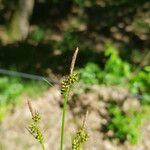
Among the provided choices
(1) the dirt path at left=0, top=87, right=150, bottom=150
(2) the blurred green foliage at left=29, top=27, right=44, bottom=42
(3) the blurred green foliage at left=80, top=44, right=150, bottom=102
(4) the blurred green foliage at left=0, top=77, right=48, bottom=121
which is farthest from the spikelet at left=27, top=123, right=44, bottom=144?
(2) the blurred green foliage at left=29, top=27, right=44, bottom=42

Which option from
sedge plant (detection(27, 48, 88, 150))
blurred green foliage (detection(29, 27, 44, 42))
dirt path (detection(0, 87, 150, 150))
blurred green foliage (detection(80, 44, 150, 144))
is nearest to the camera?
sedge plant (detection(27, 48, 88, 150))

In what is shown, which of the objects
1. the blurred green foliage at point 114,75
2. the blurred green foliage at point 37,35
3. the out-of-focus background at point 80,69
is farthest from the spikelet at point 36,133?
the blurred green foliage at point 37,35

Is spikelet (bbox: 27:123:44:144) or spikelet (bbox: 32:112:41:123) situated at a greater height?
spikelet (bbox: 32:112:41:123)

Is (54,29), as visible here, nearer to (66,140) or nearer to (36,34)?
(36,34)

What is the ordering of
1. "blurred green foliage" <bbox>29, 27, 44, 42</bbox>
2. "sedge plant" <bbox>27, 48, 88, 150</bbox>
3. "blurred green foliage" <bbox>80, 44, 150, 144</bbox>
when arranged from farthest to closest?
"blurred green foliage" <bbox>29, 27, 44, 42</bbox> → "blurred green foliage" <bbox>80, 44, 150, 144</bbox> → "sedge plant" <bbox>27, 48, 88, 150</bbox>

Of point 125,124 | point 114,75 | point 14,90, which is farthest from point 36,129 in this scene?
point 114,75

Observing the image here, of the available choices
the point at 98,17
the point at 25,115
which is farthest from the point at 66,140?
the point at 98,17

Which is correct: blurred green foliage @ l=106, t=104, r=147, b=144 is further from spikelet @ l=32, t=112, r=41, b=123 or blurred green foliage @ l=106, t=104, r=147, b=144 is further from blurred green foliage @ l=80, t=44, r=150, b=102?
spikelet @ l=32, t=112, r=41, b=123
